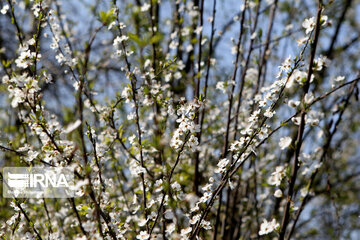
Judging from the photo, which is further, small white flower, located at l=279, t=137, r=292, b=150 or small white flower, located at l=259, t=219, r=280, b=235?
small white flower, located at l=259, t=219, r=280, b=235

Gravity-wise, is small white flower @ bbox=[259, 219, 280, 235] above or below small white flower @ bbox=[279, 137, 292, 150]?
below

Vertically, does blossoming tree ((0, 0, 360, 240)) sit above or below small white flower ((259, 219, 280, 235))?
above

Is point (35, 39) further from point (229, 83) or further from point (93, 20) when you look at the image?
point (93, 20)

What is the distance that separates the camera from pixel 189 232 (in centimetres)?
217

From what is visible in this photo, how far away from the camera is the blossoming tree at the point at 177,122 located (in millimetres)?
1995

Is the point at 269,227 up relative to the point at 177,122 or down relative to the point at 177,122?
down

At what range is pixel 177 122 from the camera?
224 cm

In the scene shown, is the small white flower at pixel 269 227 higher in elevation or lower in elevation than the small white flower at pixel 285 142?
lower

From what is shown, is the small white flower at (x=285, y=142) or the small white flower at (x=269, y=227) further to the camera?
the small white flower at (x=269, y=227)

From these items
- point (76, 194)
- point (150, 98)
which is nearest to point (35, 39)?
point (150, 98)

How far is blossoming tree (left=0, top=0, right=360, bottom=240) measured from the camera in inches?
78.5

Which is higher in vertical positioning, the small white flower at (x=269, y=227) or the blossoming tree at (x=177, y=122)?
the blossoming tree at (x=177, y=122)

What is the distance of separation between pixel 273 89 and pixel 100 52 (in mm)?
3838

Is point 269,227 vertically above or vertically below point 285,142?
below
